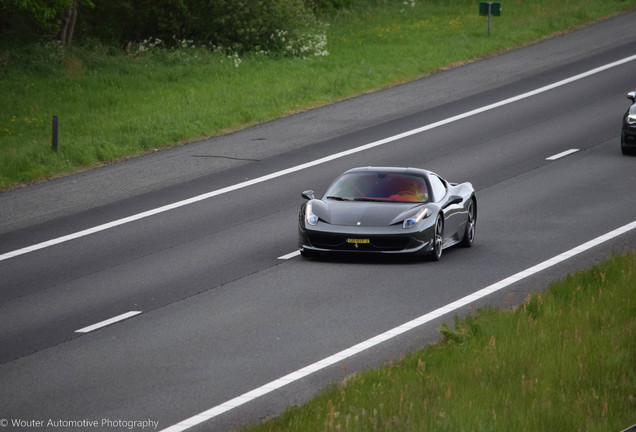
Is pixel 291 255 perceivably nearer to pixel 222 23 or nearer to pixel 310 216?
pixel 310 216

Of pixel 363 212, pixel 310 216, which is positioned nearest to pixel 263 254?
pixel 310 216

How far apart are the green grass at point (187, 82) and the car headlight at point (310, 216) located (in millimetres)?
8838

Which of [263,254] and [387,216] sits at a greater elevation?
[387,216]

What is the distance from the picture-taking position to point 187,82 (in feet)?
110

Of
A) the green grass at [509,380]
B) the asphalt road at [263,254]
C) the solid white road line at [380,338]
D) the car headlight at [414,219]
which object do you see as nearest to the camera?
the green grass at [509,380]

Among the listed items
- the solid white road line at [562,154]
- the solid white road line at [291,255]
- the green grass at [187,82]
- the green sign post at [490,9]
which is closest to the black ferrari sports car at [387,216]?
Answer: the solid white road line at [291,255]

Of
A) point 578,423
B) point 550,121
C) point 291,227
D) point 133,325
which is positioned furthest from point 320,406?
point 550,121

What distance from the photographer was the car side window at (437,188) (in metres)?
17.8

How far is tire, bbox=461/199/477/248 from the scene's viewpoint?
1809cm

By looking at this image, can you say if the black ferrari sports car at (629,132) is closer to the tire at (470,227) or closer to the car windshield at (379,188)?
the tire at (470,227)

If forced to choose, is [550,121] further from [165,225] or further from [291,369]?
[291,369]

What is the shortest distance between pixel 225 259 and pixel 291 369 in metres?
5.85

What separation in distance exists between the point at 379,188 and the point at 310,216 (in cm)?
136

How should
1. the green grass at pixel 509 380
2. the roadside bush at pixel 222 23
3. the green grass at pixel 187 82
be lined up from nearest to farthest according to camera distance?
the green grass at pixel 509 380
the green grass at pixel 187 82
the roadside bush at pixel 222 23
